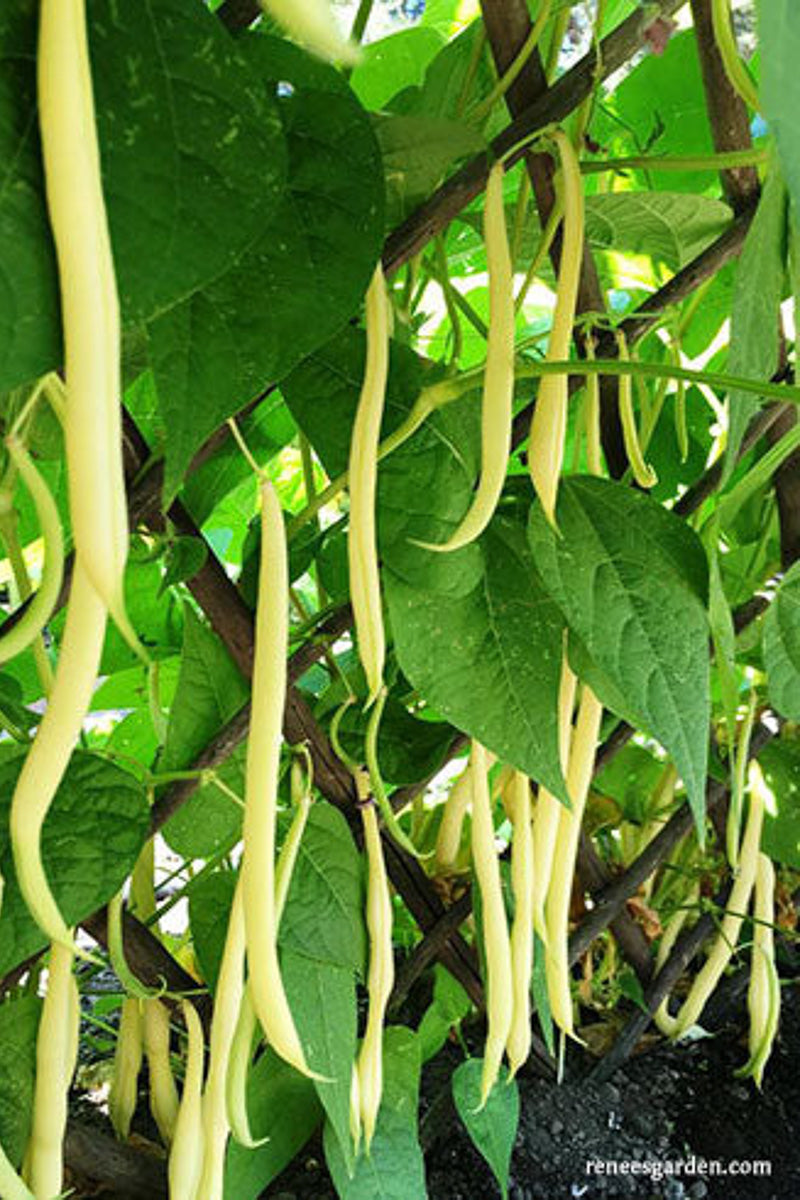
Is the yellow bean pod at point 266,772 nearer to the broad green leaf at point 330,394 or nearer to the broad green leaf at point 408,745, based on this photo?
the broad green leaf at point 330,394

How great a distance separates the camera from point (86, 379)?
209 mm

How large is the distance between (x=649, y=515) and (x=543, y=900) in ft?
0.48

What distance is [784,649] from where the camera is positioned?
0.50 metres

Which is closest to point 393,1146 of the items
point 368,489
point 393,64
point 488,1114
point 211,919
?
point 488,1114

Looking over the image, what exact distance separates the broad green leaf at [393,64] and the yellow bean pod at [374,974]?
0.31 metres

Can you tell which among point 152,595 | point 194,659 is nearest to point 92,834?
point 194,659

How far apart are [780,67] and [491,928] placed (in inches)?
14.0

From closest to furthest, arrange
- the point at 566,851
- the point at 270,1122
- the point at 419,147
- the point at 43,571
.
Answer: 1. the point at 43,571
2. the point at 419,147
3. the point at 566,851
4. the point at 270,1122

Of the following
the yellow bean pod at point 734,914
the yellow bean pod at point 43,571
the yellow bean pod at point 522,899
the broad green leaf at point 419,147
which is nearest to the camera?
the yellow bean pod at point 43,571

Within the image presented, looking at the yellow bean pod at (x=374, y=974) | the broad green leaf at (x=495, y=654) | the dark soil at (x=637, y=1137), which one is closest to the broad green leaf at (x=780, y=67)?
the broad green leaf at (x=495, y=654)

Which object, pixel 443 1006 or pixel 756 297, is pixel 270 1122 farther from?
pixel 756 297

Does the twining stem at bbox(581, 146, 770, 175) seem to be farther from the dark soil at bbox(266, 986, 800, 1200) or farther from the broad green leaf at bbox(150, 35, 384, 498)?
the dark soil at bbox(266, 986, 800, 1200)

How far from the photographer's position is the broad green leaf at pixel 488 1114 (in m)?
0.60

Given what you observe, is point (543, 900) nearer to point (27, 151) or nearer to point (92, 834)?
point (92, 834)
